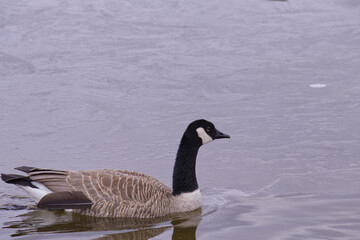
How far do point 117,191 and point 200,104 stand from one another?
9.46 ft

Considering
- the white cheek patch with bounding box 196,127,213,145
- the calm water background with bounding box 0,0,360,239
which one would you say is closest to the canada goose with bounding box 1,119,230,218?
the white cheek patch with bounding box 196,127,213,145

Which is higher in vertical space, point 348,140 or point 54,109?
point 54,109

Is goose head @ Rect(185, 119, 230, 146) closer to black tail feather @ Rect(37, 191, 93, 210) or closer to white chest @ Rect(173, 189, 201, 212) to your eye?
white chest @ Rect(173, 189, 201, 212)

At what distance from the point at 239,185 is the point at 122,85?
3510mm

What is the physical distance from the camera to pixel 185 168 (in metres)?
6.32

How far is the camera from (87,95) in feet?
30.2

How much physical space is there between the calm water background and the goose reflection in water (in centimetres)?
2

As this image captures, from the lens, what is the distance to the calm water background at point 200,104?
19.8 ft

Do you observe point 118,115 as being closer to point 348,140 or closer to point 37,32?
point 348,140

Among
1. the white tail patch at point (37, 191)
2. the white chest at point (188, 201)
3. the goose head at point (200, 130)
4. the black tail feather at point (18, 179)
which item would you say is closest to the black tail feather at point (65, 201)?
the white tail patch at point (37, 191)

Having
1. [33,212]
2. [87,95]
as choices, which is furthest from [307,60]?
[33,212]

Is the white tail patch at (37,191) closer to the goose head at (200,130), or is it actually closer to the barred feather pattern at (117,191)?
the barred feather pattern at (117,191)

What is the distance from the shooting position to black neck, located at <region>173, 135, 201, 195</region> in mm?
6320

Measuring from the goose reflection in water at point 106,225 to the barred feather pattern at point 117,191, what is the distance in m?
0.07
